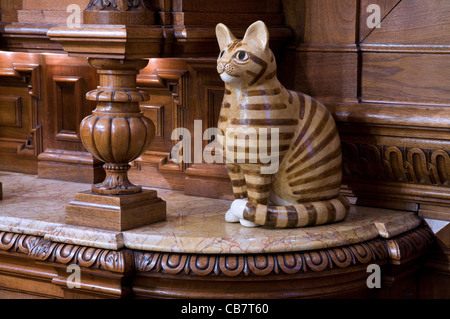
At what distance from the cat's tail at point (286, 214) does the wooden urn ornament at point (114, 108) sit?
0.28m

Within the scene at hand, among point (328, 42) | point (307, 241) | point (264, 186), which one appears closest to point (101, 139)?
point (264, 186)

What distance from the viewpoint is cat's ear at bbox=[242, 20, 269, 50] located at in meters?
2.05

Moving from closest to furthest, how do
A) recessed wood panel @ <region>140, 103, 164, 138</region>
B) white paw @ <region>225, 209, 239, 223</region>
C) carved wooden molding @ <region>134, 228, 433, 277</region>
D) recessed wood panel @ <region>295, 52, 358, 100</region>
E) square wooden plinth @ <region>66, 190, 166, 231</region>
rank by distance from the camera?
carved wooden molding @ <region>134, 228, 433, 277</region> < square wooden plinth @ <region>66, 190, 166, 231</region> < white paw @ <region>225, 209, 239, 223</region> < recessed wood panel @ <region>295, 52, 358, 100</region> < recessed wood panel @ <region>140, 103, 164, 138</region>

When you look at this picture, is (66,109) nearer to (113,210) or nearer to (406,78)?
(113,210)

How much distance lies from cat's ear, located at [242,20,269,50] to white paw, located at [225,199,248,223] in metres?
0.42

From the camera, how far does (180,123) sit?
263 cm

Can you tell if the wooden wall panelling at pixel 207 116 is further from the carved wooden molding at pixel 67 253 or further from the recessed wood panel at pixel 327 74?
the carved wooden molding at pixel 67 253

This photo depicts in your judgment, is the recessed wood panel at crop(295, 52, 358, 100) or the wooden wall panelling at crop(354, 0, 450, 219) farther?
the recessed wood panel at crop(295, 52, 358, 100)

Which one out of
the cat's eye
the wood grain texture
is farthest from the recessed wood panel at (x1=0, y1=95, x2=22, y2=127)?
the cat's eye

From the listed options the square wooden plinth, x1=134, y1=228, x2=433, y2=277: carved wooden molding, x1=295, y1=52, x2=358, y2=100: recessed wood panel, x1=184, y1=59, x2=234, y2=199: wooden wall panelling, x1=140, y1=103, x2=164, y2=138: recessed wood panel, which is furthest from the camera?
x1=140, y1=103, x2=164, y2=138: recessed wood panel

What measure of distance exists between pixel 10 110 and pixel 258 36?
50.7 inches

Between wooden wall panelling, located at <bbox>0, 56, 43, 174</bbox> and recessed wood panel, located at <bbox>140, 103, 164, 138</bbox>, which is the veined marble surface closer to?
recessed wood panel, located at <bbox>140, 103, 164, 138</bbox>

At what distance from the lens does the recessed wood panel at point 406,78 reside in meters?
2.26

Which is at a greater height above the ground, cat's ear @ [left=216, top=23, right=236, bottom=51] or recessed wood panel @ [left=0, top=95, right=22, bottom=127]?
cat's ear @ [left=216, top=23, right=236, bottom=51]
